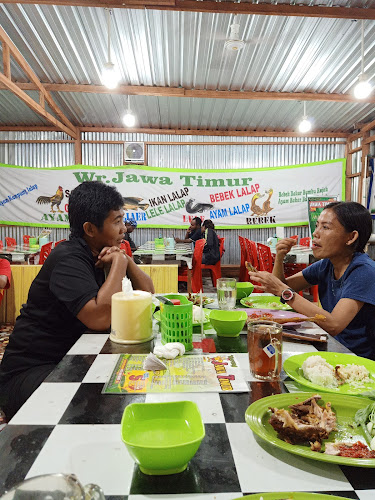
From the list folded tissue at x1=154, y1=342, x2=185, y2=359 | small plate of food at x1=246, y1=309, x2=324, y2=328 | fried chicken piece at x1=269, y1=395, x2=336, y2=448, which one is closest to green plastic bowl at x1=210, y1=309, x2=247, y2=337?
small plate of food at x1=246, y1=309, x2=324, y2=328

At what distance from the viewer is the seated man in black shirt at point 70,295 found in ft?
4.97

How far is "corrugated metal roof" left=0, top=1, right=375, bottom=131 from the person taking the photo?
14.9 ft

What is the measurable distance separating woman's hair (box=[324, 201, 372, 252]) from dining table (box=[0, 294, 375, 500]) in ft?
3.60

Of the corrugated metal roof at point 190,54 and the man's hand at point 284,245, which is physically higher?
the corrugated metal roof at point 190,54

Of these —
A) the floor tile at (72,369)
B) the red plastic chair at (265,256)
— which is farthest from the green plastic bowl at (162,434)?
the red plastic chair at (265,256)

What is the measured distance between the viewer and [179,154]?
357 inches

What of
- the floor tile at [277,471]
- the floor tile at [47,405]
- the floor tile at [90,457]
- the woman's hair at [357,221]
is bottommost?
the floor tile at [277,471]

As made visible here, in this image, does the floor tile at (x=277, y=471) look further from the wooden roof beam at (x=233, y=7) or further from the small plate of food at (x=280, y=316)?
the wooden roof beam at (x=233, y=7)

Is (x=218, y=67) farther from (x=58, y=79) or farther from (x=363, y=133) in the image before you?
(x=363, y=133)

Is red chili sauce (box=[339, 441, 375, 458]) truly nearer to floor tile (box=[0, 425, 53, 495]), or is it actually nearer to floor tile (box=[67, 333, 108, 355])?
floor tile (box=[0, 425, 53, 495])

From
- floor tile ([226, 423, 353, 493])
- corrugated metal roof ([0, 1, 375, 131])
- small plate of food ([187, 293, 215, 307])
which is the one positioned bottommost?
floor tile ([226, 423, 353, 493])

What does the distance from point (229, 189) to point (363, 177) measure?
9.68 ft

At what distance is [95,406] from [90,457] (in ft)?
0.68

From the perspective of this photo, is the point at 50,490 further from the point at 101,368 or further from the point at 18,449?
the point at 101,368
